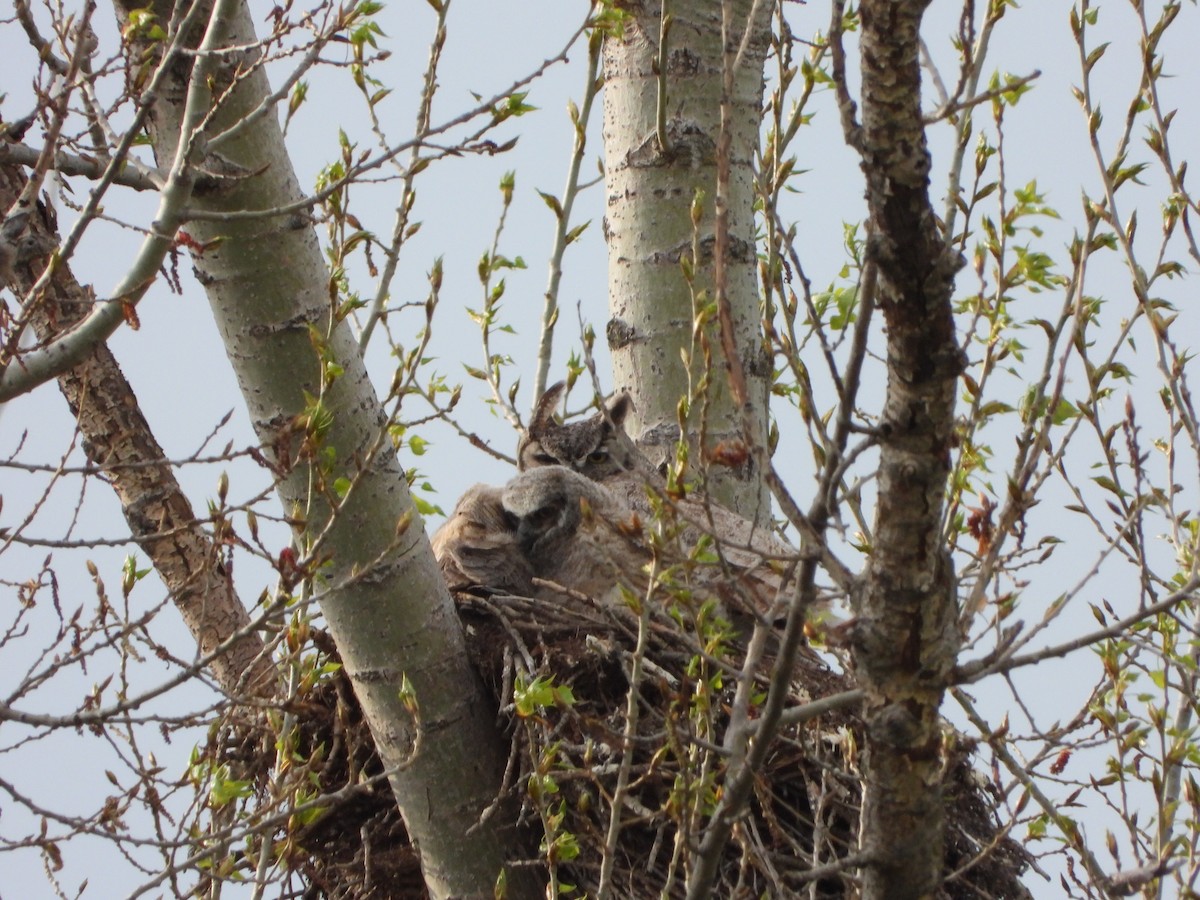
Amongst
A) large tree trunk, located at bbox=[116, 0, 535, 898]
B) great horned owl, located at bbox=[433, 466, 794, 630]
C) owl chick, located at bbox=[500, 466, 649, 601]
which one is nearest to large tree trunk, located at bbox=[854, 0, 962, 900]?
large tree trunk, located at bbox=[116, 0, 535, 898]

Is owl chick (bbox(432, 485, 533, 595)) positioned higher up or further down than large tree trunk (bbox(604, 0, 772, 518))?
further down

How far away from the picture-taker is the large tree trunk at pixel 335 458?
11.0 ft

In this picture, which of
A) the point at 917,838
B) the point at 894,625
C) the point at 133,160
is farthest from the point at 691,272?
the point at 133,160

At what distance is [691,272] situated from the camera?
2863 millimetres

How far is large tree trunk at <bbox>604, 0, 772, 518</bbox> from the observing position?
4.90m

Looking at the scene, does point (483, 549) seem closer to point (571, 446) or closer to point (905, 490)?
point (571, 446)

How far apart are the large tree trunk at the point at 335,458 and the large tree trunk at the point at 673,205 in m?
1.61

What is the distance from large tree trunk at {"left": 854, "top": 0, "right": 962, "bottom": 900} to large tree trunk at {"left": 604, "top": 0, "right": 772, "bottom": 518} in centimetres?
258

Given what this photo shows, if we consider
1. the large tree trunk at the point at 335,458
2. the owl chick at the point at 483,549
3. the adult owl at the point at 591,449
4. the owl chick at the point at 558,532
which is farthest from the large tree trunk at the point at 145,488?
the adult owl at the point at 591,449

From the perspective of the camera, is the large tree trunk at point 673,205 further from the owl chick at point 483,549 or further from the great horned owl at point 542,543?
the owl chick at point 483,549

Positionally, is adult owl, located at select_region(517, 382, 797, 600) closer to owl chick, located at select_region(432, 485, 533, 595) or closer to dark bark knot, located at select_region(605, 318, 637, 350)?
dark bark knot, located at select_region(605, 318, 637, 350)

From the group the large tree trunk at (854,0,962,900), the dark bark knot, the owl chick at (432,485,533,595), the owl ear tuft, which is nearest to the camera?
the large tree trunk at (854,0,962,900)

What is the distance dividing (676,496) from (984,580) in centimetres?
61

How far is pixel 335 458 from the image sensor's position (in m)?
3.35
